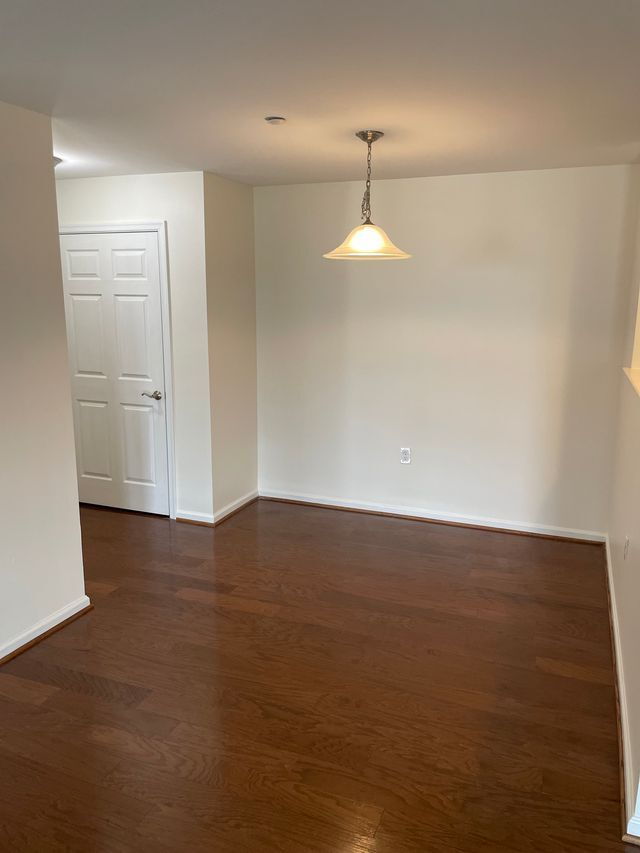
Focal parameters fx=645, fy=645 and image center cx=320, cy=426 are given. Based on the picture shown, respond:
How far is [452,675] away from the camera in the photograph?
2775 mm

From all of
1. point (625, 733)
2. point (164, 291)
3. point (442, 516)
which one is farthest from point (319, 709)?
point (164, 291)

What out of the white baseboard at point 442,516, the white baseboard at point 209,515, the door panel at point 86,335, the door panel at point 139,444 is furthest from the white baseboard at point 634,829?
the door panel at point 86,335

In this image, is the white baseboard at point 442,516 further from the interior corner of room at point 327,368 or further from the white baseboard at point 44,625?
the white baseboard at point 44,625

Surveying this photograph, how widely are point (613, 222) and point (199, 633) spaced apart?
3317 mm

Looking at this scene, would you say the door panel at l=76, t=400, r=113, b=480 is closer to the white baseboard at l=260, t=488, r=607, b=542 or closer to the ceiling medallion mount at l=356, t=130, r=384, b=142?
the white baseboard at l=260, t=488, r=607, b=542

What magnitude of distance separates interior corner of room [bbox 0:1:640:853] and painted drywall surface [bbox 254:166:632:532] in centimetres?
1

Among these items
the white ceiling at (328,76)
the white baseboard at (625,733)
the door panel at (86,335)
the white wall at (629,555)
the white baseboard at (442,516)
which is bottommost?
the white baseboard at (625,733)

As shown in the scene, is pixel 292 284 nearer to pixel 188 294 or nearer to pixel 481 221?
pixel 188 294

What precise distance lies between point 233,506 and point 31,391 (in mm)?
2134

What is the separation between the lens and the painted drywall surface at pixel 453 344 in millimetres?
4008

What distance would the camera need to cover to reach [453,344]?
4359 mm

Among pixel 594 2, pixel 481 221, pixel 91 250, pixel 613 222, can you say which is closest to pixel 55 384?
pixel 91 250

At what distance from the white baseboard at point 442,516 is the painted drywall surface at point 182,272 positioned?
0.79 metres

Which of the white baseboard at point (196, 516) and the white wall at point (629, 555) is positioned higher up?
the white wall at point (629, 555)
